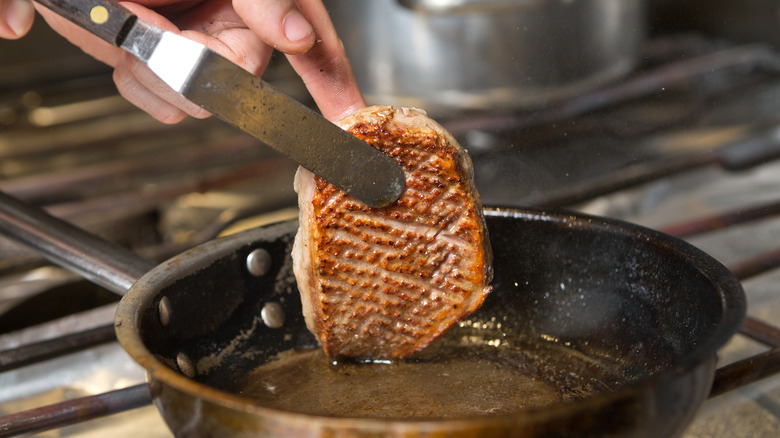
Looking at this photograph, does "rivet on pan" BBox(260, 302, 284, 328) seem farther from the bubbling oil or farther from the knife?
the knife

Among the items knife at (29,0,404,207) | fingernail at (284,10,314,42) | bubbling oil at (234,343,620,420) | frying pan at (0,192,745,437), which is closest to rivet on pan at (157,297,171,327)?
frying pan at (0,192,745,437)

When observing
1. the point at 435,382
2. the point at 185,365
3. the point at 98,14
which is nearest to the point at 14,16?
the point at 98,14

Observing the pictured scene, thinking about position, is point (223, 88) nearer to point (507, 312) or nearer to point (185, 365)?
→ point (185, 365)

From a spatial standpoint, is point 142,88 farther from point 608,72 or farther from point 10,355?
point 608,72

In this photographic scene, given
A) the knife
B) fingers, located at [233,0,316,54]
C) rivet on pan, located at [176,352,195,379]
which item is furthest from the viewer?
rivet on pan, located at [176,352,195,379]

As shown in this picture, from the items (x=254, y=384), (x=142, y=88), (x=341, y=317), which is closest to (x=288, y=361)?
(x=254, y=384)

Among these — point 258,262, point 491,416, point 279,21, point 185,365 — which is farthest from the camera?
point 258,262
